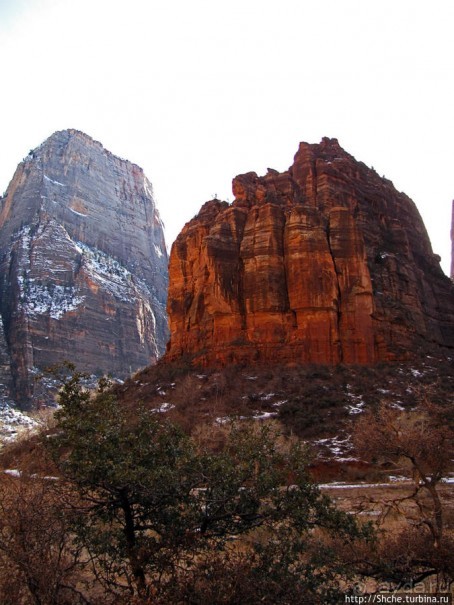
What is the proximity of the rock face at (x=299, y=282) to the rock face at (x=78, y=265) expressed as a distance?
74.8 metres

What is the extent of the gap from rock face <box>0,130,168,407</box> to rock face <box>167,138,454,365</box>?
245 feet

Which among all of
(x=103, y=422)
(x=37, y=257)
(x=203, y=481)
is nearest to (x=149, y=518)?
(x=203, y=481)

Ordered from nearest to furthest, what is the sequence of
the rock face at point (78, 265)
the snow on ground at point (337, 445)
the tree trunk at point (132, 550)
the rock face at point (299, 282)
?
the tree trunk at point (132, 550)
the snow on ground at point (337, 445)
the rock face at point (299, 282)
the rock face at point (78, 265)

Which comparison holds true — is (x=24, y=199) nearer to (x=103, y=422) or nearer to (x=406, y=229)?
(x=406, y=229)

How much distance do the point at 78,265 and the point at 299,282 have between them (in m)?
107

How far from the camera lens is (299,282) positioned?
45.7 meters

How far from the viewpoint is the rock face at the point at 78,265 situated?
123m

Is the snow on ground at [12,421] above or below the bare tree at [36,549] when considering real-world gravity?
below

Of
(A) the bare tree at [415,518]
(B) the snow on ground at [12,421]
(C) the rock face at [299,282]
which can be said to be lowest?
(B) the snow on ground at [12,421]

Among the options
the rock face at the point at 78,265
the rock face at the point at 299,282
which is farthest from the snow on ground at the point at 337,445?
the rock face at the point at 78,265

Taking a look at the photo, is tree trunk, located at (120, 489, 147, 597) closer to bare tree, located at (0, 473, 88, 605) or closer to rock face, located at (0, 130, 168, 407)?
bare tree, located at (0, 473, 88, 605)

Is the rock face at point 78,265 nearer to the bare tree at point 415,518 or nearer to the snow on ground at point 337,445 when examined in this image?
the snow on ground at point 337,445

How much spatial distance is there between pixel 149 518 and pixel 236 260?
1669 inches

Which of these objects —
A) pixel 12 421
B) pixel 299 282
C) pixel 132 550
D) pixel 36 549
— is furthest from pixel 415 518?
pixel 12 421
